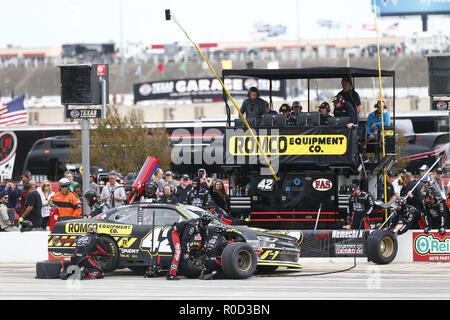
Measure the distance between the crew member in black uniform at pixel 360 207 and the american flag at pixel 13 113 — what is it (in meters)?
26.9

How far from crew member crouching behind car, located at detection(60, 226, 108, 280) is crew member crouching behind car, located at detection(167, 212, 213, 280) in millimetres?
1182

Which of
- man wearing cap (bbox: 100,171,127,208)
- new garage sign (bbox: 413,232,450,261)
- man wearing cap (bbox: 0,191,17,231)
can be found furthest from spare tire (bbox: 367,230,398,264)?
man wearing cap (bbox: 0,191,17,231)

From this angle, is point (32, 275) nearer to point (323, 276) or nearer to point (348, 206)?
point (323, 276)

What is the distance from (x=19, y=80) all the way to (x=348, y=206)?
85.1m

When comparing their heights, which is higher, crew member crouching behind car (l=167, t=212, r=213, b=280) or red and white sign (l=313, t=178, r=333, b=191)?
red and white sign (l=313, t=178, r=333, b=191)

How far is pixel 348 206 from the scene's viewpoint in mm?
19516

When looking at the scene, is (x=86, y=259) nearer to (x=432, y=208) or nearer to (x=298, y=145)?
(x=298, y=145)

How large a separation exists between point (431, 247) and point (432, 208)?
0.76 meters

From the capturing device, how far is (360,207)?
18656 millimetres

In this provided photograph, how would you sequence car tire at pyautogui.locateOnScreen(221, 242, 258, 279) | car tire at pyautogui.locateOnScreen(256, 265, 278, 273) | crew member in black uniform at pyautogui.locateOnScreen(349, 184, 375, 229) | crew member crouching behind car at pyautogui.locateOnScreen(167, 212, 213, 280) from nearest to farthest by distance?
car tire at pyautogui.locateOnScreen(221, 242, 258, 279) → crew member crouching behind car at pyautogui.locateOnScreen(167, 212, 213, 280) → car tire at pyautogui.locateOnScreen(256, 265, 278, 273) → crew member in black uniform at pyautogui.locateOnScreen(349, 184, 375, 229)

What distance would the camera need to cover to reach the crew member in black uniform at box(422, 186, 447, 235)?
60.0ft

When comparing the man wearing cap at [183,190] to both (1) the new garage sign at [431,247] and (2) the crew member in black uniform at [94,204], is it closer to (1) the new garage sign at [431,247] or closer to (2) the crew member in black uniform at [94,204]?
(2) the crew member in black uniform at [94,204]

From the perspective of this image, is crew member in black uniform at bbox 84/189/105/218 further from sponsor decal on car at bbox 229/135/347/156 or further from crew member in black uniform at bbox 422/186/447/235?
crew member in black uniform at bbox 422/186/447/235

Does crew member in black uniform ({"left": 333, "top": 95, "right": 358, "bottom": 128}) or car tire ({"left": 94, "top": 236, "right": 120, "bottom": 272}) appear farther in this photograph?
crew member in black uniform ({"left": 333, "top": 95, "right": 358, "bottom": 128})
